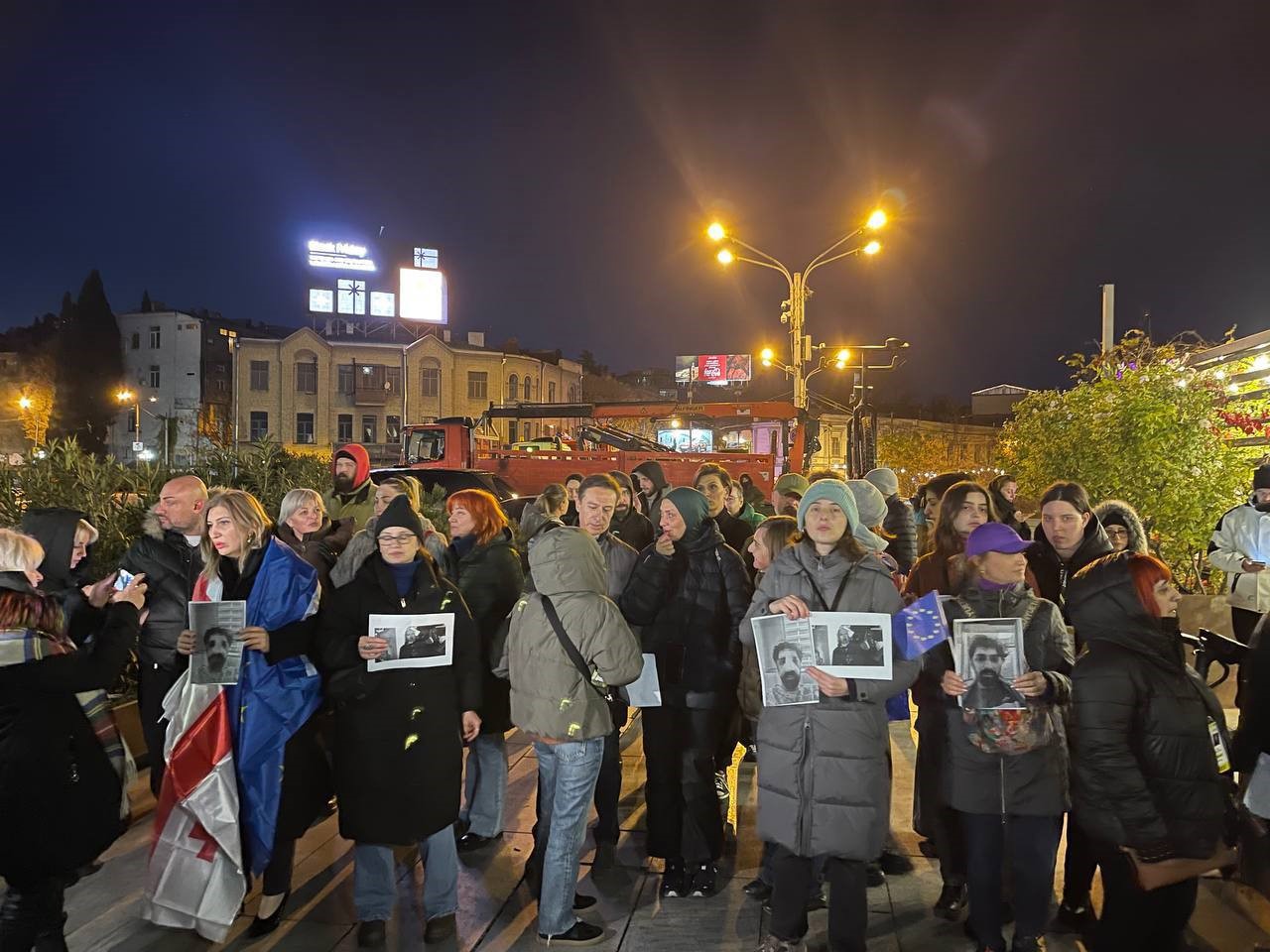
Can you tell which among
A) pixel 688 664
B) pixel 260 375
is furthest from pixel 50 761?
pixel 260 375

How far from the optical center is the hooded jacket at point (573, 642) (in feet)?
11.9

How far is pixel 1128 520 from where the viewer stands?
4.76 meters

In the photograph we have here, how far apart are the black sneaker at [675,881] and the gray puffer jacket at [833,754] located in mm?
1063

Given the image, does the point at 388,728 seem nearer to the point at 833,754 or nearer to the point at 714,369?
the point at 833,754

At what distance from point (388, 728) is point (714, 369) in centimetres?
6522

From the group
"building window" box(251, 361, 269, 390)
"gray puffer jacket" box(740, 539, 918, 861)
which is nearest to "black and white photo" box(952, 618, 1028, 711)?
"gray puffer jacket" box(740, 539, 918, 861)

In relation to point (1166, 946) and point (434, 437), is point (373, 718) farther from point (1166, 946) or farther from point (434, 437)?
point (434, 437)

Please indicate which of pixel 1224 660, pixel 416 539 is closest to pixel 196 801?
pixel 416 539

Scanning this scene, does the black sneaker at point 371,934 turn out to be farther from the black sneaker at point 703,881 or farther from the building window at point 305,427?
the building window at point 305,427

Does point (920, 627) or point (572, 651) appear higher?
point (920, 627)

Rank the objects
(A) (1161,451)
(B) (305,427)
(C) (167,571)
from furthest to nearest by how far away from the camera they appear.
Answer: (B) (305,427) < (A) (1161,451) < (C) (167,571)

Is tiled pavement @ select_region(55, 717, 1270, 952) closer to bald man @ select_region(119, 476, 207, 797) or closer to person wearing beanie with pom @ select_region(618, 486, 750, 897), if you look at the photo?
person wearing beanie with pom @ select_region(618, 486, 750, 897)

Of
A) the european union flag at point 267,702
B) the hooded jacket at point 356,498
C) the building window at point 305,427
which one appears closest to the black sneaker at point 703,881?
the european union flag at point 267,702

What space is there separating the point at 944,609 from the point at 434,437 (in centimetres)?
1770
